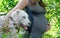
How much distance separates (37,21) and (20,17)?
0.38 meters

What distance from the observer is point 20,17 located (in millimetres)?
3730

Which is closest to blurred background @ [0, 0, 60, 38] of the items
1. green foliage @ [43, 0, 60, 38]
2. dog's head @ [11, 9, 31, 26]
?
green foliage @ [43, 0, 60, 38]

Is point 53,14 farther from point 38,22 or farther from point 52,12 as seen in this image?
point 38,22

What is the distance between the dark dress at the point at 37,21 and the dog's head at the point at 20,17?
184mm

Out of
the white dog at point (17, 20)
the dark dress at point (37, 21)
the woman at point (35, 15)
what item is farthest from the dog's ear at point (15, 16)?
the dark dress at point (37, 21)

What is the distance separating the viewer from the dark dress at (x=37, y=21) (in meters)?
3.42

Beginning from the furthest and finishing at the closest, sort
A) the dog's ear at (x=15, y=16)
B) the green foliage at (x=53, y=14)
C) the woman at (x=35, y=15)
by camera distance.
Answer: the green foliage at (x=53, y=14) < the dog's ear at (x=15, y=16) < the woman at (x=35, y=15)

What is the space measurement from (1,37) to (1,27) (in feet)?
0.66

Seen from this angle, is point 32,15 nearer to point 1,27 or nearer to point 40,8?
point 40,8

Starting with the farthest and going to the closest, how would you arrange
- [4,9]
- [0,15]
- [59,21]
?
[4,9]
[59,21]
[0,15]

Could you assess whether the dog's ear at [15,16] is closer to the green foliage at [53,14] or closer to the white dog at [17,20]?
the white dog at [17,20]

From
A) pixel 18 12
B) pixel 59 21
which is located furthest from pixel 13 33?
pixel 59 21

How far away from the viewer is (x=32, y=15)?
11.3 feet

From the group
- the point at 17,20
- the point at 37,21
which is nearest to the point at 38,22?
the point at 37,21
